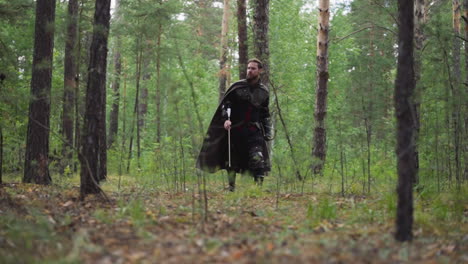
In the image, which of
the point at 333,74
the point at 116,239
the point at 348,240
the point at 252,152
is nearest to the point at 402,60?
the point at 348,240

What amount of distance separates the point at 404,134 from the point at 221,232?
75.6 inches

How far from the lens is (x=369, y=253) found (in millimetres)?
3648

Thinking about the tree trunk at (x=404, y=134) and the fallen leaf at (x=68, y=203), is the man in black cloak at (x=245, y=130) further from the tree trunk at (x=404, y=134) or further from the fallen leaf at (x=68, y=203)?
the tree trunk at (x=404, y=134)

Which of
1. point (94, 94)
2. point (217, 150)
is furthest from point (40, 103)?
point (217, 150)

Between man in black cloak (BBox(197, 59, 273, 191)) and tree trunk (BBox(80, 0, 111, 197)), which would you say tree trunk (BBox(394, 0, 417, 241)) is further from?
man in black cloak (BBox(197, 59, 273, 191))

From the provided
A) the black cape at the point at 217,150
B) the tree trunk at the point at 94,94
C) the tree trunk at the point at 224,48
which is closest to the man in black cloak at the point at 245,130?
the black cape at the point at 217,150

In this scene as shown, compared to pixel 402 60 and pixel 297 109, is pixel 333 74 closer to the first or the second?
pixel 297 109

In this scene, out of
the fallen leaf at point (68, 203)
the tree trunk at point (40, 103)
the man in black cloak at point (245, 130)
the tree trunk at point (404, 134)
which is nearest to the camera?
the tree trunk at point (404, 134)

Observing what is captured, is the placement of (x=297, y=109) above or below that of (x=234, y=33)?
below

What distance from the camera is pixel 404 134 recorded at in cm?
403

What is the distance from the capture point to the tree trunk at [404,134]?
13.2ft

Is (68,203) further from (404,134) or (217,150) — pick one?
(404,134)

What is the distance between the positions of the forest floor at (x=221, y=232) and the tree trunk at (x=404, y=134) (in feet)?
0.70

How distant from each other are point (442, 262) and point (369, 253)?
0.55 metres
